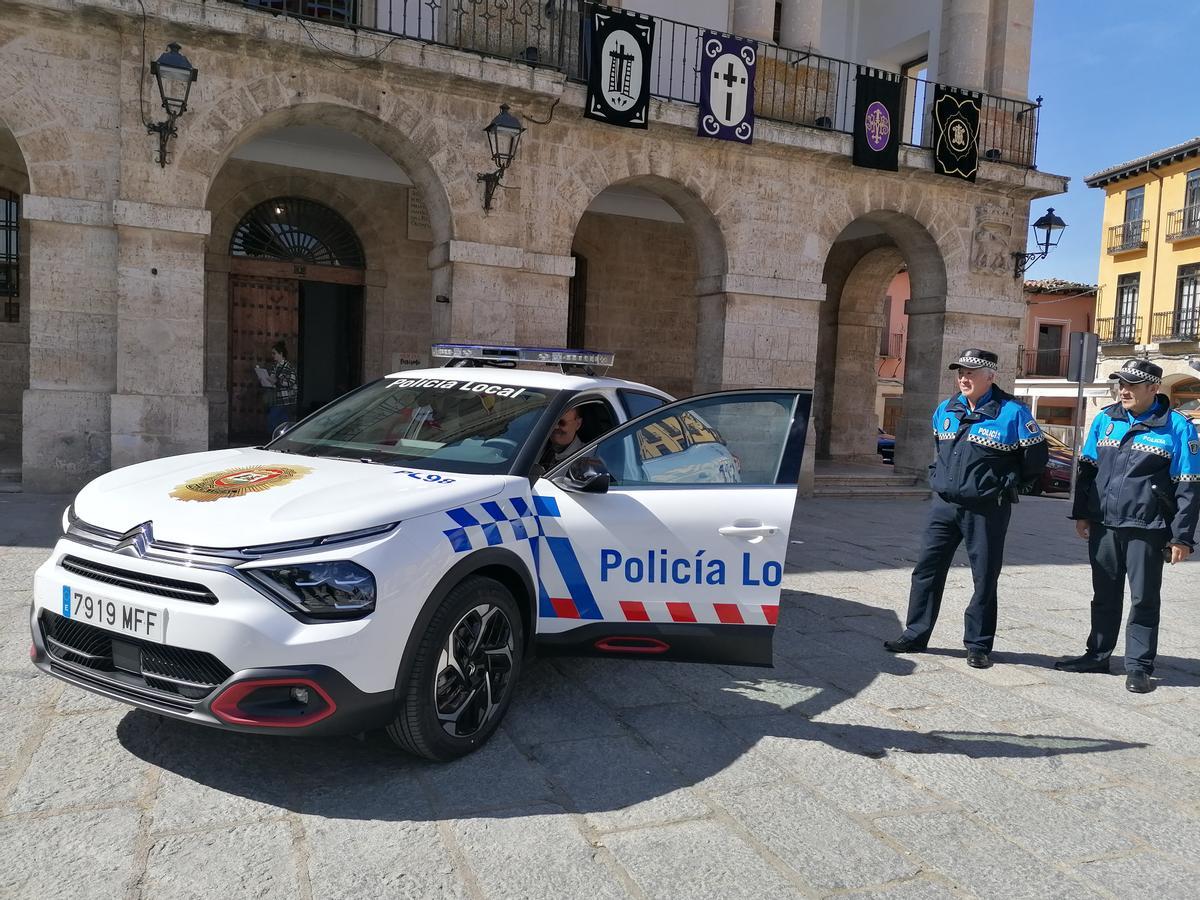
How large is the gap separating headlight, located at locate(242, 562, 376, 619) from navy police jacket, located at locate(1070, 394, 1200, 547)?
425cm

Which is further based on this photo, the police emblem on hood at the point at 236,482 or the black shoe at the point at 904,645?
the black shoe at the point at 904,645

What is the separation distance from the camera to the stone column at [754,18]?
12898mm

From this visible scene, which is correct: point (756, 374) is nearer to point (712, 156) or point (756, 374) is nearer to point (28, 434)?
point (712, 156)

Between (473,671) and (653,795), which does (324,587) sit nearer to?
(473,671)

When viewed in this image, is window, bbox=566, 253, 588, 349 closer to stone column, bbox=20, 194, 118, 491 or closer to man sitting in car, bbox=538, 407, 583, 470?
stone column, bbox=20, 194, 118, 491

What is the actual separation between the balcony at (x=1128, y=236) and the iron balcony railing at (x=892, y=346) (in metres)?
8.61

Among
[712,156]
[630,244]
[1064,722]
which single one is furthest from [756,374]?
[1064,722]

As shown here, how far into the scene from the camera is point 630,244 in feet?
55.0

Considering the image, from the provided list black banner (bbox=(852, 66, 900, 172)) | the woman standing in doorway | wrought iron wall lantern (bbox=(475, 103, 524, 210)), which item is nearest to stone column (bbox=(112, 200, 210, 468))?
the woman standing in doorway

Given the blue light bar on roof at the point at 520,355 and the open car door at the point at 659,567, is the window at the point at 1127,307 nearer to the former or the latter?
the blue light bar on roof at the point at 520,355

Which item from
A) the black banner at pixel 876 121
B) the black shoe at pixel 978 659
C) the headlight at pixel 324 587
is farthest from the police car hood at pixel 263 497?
the black banner at pixel 876 121

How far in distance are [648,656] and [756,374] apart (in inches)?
375

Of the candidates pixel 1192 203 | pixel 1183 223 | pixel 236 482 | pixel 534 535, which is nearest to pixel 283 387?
pixel 236 482

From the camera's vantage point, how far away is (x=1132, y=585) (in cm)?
512
